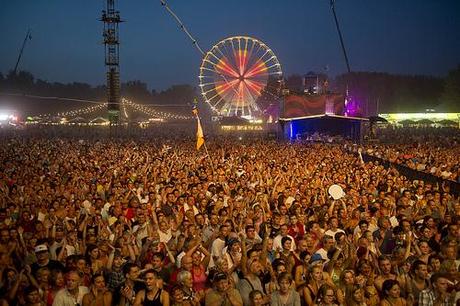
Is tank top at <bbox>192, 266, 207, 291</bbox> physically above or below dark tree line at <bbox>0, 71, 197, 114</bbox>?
below

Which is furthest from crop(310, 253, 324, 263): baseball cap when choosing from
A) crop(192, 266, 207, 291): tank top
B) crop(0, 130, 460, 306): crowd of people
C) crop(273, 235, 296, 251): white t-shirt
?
crop(192, 266, 207, 291): tank top

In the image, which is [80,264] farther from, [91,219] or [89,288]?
[91,219]

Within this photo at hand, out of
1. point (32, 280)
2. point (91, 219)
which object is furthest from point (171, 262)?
point (91, 219)

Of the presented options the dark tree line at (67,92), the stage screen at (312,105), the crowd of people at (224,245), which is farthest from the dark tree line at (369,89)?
the crowd of people at (224,245)

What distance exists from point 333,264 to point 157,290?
211 cm

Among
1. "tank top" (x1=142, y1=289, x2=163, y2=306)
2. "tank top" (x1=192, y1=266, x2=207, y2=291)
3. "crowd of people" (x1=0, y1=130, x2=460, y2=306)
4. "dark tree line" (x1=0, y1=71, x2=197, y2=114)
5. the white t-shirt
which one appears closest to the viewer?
"tank top" (x1=142, y1=289, x2=163, y2=306)

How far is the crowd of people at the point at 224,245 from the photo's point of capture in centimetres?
473

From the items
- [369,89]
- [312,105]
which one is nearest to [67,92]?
[369,89]

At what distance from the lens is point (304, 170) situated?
1355 cm

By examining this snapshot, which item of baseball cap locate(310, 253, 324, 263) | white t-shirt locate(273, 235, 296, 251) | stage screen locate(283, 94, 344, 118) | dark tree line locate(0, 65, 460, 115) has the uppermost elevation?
dark tree line locate(0, 65, 460, 115)

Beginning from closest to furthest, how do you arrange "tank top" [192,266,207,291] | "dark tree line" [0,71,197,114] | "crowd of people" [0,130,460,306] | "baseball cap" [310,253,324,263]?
"crowd of people" [0,130,460,306] → "tank top" [192,266,207,291] → "baseball cap" [310,253,324,263] → "dark tree line" [0,71,197,114]

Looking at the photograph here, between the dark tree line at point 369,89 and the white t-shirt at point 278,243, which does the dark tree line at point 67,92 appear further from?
the white t-shirt at point 278,243

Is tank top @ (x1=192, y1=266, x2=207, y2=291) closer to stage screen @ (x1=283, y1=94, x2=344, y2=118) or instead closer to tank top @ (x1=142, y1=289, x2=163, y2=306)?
tank top @ (x1=142, y1=289, x2=163, y2=306)

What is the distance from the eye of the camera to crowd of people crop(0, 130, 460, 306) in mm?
4730
